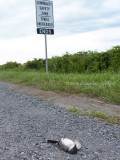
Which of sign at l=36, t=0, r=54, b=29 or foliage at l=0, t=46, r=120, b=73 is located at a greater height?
sign at l=36, t=0, r=54, b=29

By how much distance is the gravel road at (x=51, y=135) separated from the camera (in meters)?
2.01

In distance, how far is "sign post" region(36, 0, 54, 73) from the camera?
9.97 m

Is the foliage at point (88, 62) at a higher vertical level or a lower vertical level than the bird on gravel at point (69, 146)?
higher

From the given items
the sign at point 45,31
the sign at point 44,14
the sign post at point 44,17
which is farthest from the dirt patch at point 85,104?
the sign at point 44,14

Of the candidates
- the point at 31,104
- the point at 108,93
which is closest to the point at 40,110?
the point at 31,104

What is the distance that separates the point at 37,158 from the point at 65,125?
1.03 meters

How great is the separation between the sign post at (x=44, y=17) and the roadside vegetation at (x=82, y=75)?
1928mm

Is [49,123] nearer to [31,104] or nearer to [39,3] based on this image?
[31,104]

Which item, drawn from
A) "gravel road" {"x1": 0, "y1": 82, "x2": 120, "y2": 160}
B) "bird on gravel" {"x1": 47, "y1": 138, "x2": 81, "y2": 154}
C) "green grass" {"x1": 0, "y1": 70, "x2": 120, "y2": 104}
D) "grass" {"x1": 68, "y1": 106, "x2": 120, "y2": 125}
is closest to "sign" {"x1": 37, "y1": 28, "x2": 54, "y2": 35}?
"green grass" {"x1": 0, "y1": 70, "x2": 120, "y2": 104}

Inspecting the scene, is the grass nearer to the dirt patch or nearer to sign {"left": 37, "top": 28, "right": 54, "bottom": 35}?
the dirt patch

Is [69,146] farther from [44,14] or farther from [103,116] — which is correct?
[44,14]

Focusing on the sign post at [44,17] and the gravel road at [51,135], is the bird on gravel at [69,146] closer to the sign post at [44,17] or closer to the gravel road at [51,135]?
the gravel road at [51,135]

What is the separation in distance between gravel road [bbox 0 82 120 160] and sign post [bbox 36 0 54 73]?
6.94 meters

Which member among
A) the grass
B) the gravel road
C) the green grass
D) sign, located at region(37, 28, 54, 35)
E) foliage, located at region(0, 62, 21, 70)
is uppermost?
sign, located at region(37, 28, 54, 35)
